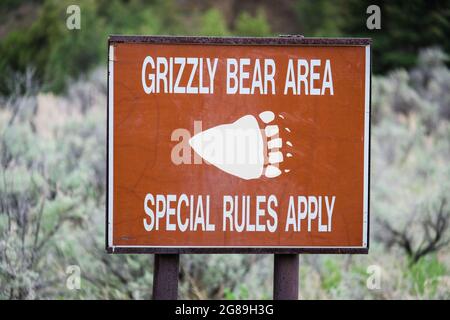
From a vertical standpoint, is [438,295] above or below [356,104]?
below

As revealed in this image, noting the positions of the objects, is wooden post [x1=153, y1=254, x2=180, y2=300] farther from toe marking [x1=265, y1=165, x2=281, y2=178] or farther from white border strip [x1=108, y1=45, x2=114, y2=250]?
toe marking [x1=265, y1=165, x2=281, y2=178]

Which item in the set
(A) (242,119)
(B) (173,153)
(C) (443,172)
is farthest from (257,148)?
(C) (443,172)

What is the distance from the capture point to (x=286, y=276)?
429 centimetres

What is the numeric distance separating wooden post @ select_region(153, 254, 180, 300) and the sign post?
0.49ft

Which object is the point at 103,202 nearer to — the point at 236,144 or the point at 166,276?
the point at 166,276

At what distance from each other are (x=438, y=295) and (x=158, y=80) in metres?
3.24

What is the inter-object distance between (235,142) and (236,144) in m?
0.01

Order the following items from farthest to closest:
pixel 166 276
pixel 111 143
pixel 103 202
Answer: pixel 103 202 < pixel 166 276 < pixel 111 143

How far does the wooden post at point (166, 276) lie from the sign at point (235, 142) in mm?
160

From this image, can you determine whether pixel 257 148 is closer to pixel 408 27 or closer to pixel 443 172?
pixel 443 172

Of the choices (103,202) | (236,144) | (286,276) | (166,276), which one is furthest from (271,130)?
(103,202)

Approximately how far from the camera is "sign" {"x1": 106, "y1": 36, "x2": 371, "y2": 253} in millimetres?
4105

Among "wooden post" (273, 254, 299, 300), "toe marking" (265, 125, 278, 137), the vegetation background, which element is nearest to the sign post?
"toe marking" (265, 125, 278, 137)

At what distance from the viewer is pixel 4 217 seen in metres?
6.00
